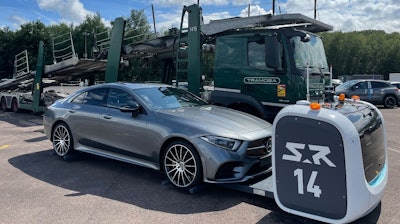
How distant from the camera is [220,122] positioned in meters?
5.40

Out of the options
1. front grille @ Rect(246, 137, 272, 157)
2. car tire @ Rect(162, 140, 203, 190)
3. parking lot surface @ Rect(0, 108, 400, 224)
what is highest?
front grille @ Rect(246, 137, 272, 157)

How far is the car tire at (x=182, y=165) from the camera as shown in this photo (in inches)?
202

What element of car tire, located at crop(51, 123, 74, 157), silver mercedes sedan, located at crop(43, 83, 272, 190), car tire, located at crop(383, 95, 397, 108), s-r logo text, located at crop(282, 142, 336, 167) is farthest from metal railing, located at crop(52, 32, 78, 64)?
car tire, located at crop(383, 95, 397, 108)

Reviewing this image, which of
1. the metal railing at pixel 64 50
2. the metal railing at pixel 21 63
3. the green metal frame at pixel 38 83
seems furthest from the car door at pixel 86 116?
the metal railing at pixel 21 63

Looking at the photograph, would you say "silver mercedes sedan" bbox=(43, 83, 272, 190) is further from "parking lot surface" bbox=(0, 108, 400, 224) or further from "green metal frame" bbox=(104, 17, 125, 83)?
"green metal frame" bbox=(104, 17, 125, 83)

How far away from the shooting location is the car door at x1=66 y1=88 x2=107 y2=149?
21.9 feet

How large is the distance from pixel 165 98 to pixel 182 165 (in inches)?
59.1

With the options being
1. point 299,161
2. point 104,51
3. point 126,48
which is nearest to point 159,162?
point 299,161

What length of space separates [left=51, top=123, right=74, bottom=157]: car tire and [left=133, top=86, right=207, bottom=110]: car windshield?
5.80 feet

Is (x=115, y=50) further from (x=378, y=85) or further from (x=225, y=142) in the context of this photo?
(x=378, y=85)

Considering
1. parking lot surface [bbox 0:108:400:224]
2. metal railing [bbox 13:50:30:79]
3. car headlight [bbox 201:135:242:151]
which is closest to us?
parking lot surface [bbox 0:108:400:224]

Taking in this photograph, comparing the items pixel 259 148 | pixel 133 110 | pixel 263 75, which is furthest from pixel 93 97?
pixel 259 148

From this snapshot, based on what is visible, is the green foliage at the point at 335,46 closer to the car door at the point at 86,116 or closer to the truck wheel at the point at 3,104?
the truck wheel at the point at 3,104

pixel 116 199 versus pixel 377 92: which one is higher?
pixel 377 92
